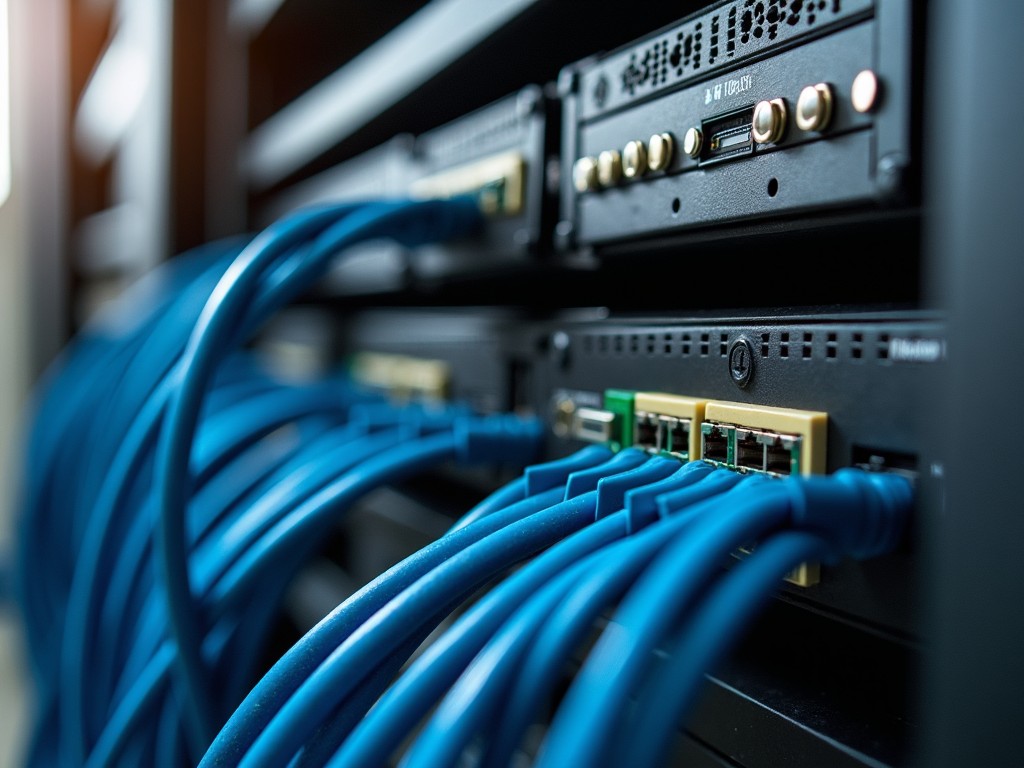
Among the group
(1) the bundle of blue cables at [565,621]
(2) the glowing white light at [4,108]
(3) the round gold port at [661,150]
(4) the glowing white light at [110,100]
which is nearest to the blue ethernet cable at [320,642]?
(1) the bundle of blue cables at [565,621]

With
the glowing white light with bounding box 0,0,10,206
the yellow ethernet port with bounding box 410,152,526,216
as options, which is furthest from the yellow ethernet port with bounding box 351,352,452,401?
the glowing white light with bounding box 0,0,10,206

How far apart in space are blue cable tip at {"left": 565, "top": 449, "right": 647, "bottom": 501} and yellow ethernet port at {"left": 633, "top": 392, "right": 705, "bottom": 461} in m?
0.02

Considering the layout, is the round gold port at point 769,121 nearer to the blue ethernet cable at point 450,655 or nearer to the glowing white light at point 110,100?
the blue ethernet cable at point 450,655

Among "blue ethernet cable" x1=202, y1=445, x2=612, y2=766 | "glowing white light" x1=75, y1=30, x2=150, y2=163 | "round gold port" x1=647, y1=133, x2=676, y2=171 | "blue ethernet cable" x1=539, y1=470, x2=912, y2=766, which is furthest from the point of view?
"glowing white light" x1=75, y1=30, x2=150, y2=163

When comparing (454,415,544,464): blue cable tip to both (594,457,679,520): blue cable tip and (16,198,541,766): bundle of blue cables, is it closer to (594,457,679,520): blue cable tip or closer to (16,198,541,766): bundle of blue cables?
(16,198,541,766): bundle of blue cables

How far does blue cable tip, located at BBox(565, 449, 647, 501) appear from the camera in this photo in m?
0.35

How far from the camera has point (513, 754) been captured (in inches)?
9.9

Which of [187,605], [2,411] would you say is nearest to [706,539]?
[187,605]

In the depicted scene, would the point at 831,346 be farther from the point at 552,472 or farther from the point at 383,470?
the point at 383,470

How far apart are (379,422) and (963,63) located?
1.43ft

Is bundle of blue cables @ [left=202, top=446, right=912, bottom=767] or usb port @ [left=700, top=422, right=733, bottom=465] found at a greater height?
usb port @ [left=700, top=422, right=733, bottom=465]

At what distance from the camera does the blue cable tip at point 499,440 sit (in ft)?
1.64

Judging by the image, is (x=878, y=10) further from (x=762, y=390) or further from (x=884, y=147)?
(x=762, y=390)

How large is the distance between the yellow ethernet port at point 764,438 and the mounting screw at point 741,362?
1 centimetres
